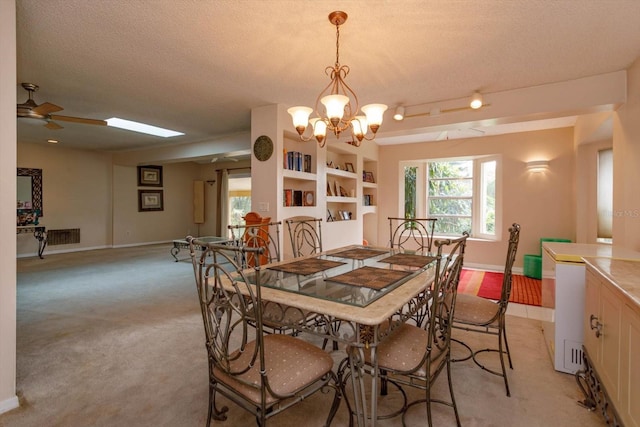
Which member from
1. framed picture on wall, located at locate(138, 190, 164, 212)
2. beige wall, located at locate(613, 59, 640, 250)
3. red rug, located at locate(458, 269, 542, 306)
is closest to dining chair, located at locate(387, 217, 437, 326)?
red rug, located at locate(458, 269, 542, 306)

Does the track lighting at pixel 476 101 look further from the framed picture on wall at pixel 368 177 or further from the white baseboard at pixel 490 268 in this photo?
the white baseboard at pixel 490 268

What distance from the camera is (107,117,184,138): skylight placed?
15.8 feet

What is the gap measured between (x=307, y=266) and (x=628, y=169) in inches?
110

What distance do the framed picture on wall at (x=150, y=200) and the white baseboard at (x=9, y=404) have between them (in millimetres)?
7172

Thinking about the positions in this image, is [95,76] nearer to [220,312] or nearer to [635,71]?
Result: [220,312]

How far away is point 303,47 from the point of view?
7.75 ft

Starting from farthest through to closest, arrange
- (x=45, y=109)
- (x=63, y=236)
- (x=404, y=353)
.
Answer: (x=63, y=236)
(x=45, y=109)
(x=404, y=353)

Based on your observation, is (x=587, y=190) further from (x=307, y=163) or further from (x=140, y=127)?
(x=140, y=127)

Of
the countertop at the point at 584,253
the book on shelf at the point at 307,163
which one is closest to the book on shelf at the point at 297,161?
the book on shelf at the point at 307,163

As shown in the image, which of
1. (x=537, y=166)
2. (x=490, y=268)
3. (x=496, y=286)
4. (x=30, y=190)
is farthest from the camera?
(x=30, y=190)

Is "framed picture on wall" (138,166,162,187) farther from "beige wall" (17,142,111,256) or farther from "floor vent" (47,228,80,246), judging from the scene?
"floor vent" (47,228,80,246)

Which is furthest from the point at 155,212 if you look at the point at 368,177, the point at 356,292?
the point at 356,292

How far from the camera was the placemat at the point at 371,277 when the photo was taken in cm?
161

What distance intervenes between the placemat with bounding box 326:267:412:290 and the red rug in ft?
8.50
